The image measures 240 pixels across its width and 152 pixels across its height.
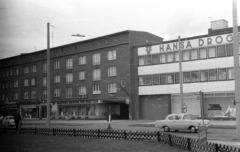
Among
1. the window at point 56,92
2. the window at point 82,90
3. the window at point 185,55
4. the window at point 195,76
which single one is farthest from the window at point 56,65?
the window at point 195,76

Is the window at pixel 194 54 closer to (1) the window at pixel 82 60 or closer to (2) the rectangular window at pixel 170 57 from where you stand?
(2) the rectangular window at pixel 170 57

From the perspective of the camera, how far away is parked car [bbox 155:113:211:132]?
24.0m

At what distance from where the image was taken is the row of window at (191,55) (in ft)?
129

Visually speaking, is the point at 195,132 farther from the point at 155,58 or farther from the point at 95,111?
the point at 95,111

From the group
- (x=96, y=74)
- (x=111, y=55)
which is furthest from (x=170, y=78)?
(x=96, y=74)

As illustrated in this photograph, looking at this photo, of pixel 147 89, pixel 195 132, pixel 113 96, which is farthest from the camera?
pixel 113 96

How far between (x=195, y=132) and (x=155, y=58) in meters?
22.8

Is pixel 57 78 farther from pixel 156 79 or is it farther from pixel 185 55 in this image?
pixel 185 55

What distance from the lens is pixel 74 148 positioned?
14.6 meters

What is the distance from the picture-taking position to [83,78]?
56.8 m

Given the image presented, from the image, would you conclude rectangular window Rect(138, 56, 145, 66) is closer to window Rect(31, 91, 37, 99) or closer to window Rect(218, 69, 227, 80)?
window Rect(218, 69, 227, 80)

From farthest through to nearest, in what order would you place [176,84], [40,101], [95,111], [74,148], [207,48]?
[40,101], [95,111], [176,84], [207,48], [74,148]

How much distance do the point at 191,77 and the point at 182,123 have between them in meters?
18.6

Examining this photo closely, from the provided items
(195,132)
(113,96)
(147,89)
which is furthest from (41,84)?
(195,132)
